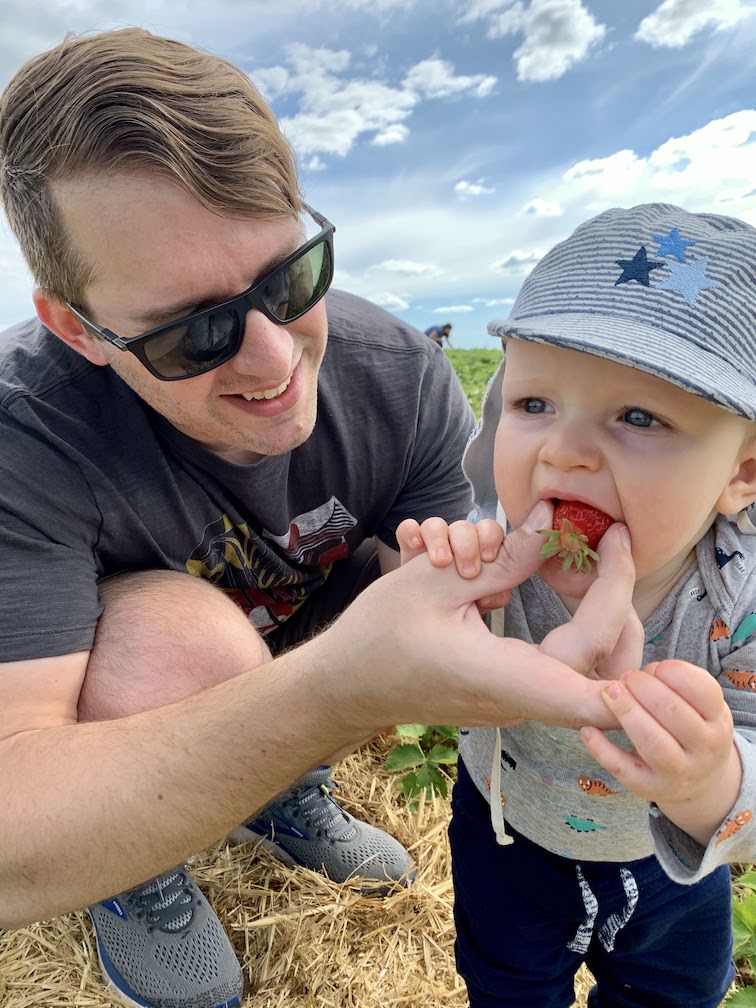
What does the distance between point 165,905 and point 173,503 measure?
1.44 metres

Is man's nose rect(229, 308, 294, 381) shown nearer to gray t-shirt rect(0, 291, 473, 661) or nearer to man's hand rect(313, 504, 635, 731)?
gray t-shirt rect(0, 291, 473, 661)

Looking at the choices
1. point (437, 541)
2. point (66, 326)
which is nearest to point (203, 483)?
point (66, 326)

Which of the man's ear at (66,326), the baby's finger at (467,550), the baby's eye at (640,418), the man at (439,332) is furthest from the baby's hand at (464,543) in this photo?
the man at (439,332)

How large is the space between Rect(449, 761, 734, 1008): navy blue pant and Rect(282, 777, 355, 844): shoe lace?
870mm

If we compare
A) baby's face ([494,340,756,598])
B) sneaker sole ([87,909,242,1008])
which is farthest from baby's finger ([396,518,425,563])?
sneaker sole ([87,909,242,1008])

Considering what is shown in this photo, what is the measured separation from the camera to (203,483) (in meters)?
2.59

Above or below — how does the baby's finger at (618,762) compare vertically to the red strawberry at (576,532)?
below

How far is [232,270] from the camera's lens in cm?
220

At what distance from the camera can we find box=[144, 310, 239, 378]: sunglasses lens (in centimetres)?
221

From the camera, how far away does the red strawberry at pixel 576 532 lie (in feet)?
4.71

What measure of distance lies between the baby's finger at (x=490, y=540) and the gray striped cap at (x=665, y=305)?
1.30 feet

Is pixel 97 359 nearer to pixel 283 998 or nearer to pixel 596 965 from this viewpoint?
pixel 283 998

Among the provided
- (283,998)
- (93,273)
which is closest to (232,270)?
(93,273)

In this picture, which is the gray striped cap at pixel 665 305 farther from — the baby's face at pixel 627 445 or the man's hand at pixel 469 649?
the man's hand at pixel 469 649
